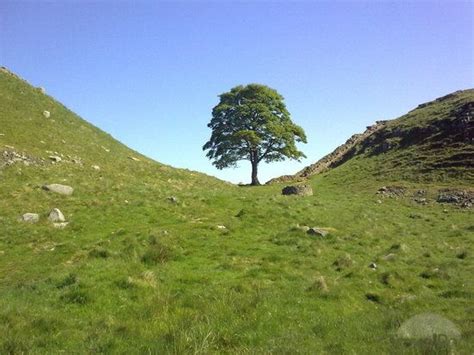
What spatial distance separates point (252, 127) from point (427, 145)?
73.2ft

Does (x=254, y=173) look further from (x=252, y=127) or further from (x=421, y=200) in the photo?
(x=421, y=200)

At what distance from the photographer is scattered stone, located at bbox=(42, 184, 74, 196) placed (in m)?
26.7

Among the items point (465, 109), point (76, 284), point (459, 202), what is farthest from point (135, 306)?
point (465, 109)

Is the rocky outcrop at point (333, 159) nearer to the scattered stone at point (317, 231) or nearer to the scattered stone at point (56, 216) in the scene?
the scattered stone at point (317, 231)

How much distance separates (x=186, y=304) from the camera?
13.2 metres

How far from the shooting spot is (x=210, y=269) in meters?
17.3

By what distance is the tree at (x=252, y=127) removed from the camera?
201ft

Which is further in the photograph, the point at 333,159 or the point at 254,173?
the point at 333,159

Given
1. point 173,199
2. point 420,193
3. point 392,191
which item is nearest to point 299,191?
point 392,191

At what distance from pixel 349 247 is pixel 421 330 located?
1072 centimetres

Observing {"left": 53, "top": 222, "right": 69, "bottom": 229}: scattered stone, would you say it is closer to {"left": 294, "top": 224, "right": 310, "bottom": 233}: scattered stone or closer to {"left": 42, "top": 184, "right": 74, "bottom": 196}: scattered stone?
{"left": 42, "top": 184, "right": 74, "bottom": 196}: scattered stone

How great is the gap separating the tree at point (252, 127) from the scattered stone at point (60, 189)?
34.8 metres

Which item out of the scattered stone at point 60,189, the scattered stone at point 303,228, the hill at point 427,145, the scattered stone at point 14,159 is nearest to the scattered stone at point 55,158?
the scattered stone at point 14,159

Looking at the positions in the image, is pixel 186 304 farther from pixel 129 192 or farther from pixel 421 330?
pixel 129 192
